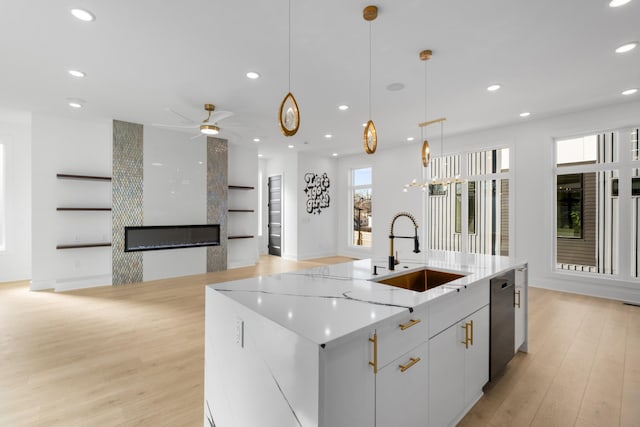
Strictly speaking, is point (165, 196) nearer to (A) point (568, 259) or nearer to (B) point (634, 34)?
(B) point (634, 34)

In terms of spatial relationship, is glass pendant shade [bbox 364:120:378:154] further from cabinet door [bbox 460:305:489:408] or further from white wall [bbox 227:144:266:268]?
white wall [bbox 227:144:266:268]

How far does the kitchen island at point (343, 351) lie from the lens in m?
1.10

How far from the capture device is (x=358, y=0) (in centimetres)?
231

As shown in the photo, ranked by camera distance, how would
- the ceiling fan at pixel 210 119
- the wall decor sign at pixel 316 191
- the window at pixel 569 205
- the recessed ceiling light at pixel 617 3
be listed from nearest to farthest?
the recessed ceiling light at pixel 617 3 → the ceiling fan at pixel 210 119 → the window at pixel 569 205 → the wall decor sign at pixel 316 191

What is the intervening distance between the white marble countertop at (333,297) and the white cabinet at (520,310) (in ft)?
1.25

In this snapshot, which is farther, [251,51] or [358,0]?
[251,51]

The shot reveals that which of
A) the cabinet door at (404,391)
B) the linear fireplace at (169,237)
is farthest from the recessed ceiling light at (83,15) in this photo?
the linear fireplace at (169,237)

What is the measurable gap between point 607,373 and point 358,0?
364 centimetres

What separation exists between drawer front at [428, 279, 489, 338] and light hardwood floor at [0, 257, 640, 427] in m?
0.72

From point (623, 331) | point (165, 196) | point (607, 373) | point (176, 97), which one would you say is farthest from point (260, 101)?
point (623, 331)

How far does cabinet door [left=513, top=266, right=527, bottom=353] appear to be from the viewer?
2.64 metres

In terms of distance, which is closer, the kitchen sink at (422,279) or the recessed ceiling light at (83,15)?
the kitchen sink at (422,279)

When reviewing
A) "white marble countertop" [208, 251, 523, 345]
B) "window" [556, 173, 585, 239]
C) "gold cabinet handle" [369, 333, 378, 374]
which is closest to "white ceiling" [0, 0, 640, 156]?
"window" [556, 173, 585, 239]

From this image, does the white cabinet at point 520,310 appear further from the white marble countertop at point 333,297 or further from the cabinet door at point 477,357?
the cabinet door at point 477,357
